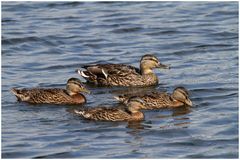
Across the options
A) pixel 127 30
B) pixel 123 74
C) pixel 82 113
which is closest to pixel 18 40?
pixel 127 30

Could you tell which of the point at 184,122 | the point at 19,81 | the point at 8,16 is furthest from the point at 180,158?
the point at 8,16

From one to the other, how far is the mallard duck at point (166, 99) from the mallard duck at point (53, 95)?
2.52ft

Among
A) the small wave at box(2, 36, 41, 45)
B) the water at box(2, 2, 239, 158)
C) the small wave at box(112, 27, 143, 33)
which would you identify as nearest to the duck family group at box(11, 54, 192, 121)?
the water at box(2, 2, 239, 158)

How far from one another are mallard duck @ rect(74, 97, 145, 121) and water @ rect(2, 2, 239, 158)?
0.15 m

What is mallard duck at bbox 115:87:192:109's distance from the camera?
676 inches

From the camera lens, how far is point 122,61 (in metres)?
21.1

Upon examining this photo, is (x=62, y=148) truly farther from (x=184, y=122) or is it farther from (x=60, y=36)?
(x=60, y=36)

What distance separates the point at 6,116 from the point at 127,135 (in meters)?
2.26

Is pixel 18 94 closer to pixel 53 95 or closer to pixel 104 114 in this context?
pixel 53 95

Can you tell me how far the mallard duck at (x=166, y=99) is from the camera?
17172 millimetres

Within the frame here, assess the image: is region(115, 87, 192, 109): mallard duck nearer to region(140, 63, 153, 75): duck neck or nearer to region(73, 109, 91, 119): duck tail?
region(73, 109, 91, 119): duck tail

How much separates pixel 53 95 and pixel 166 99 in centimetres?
196

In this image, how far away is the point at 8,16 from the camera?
1047 inches

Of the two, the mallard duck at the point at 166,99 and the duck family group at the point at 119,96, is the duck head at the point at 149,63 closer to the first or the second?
the duck family group at the point at 119,96
